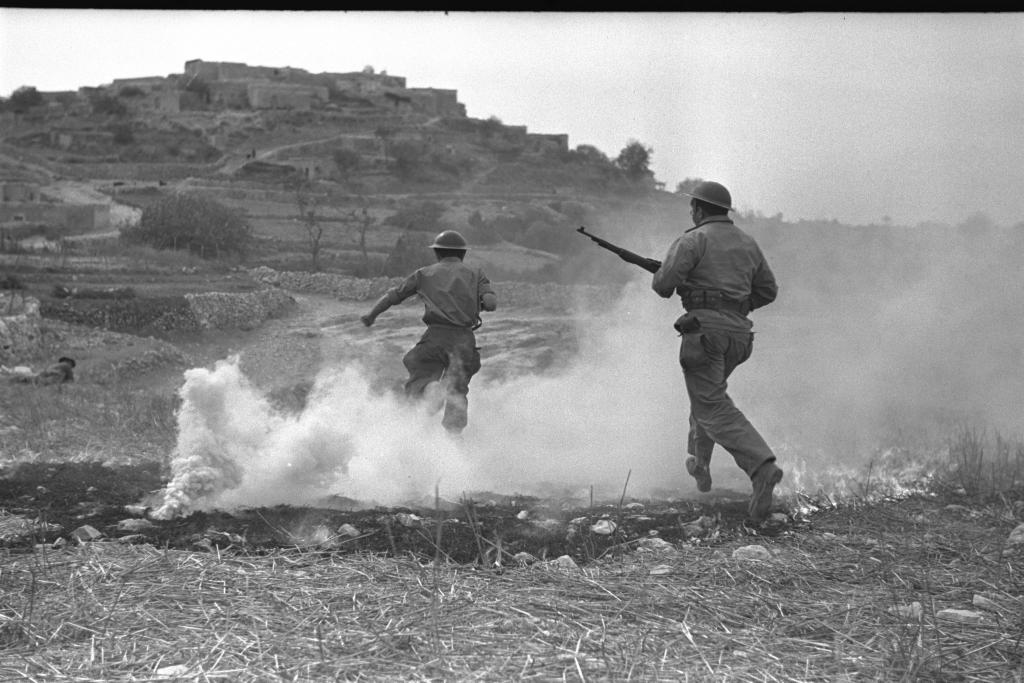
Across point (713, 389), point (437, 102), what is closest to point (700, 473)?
point (713, 389)

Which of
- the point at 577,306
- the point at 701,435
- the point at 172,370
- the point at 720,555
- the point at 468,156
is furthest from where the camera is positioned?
the point at 468,156

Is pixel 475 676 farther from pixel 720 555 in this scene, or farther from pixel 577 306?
pixel 577 306

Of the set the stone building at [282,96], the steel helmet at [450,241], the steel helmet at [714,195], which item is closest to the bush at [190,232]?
the steel helmet at [450,241]

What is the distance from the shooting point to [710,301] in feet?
23.7

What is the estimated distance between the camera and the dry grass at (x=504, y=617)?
4055 mm

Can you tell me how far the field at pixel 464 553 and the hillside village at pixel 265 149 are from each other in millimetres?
17294

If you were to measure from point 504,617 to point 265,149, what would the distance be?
51090 mm

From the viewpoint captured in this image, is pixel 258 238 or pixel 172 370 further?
pixel 258 238

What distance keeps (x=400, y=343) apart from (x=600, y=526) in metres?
11.3

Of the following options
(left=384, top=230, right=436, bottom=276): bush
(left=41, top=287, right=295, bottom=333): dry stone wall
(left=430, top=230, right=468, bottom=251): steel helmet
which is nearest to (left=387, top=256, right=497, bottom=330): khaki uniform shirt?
(left=430, top=230, right=468, bottom=251): steel helmet

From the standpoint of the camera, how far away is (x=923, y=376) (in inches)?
510

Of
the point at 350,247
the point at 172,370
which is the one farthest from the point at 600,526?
the point at 350,247

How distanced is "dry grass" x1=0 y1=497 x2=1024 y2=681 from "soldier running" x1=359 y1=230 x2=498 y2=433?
3181 millimetres

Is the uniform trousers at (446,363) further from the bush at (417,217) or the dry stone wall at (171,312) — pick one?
the bush at (417,217)
